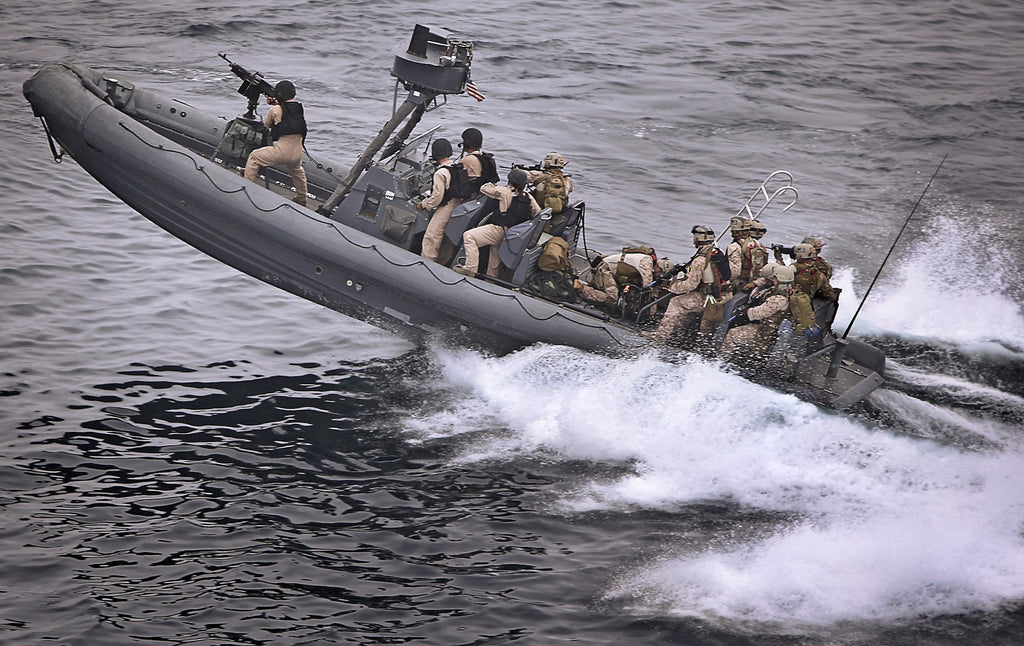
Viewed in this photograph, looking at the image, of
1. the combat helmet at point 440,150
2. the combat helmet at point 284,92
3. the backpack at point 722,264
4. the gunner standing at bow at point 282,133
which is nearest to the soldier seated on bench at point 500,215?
the combat helmet at point 440,150

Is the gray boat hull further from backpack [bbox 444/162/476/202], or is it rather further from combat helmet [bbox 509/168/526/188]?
combat helmet [bbox 509/168/526/188]

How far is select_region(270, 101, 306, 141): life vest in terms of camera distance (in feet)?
35.6

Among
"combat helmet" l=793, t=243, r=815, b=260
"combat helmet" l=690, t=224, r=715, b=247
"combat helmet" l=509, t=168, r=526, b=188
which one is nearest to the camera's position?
"combat helmet" l=793, t=243, r=815, b=260

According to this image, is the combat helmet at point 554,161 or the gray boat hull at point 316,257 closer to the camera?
the gray boat hull at point 316,257

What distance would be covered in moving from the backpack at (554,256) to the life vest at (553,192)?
0.41 metres

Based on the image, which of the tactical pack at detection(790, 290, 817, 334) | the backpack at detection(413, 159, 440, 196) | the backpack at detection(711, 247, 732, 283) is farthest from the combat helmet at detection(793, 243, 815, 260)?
the backpack at detection(413, 159, 440, 196)

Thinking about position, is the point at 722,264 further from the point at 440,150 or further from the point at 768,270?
the point at 440,150

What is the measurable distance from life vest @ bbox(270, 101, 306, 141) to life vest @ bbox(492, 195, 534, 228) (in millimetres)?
2461

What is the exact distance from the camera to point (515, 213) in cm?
1054

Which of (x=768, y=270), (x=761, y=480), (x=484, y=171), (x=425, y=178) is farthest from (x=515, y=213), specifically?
(x=761, y=480)

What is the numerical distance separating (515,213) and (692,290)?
6.67ft

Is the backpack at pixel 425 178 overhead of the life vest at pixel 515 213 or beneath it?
overhead

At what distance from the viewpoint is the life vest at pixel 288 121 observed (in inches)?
427

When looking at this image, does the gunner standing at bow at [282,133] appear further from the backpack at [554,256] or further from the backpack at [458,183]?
the backpack at [554,256]
